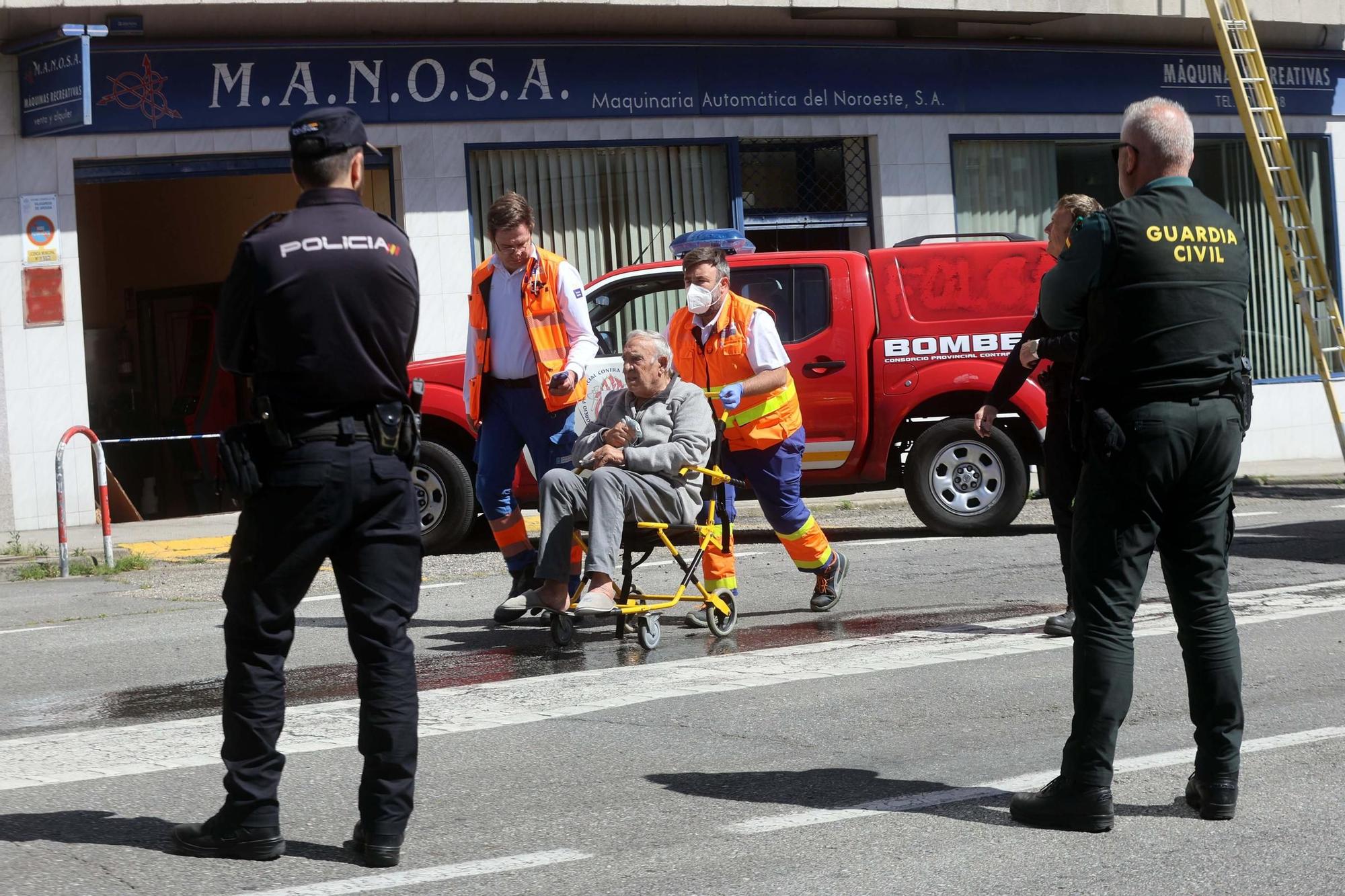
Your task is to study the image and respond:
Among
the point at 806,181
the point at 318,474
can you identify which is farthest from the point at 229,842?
the point at 806,181

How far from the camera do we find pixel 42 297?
15070 mm

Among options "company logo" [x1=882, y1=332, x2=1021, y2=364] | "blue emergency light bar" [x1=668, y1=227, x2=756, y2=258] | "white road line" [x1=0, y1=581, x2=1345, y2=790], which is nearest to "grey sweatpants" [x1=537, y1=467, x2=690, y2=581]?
"white road line" [x1=0, y1=581, x2=1345, y2=790]

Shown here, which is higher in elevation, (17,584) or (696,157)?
(696,157)

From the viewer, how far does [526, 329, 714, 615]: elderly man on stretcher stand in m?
7.76

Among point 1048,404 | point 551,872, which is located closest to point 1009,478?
point 1048,404

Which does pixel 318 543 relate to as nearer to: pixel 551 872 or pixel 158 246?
pixel 551 872

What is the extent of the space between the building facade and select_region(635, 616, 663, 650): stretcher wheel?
26.9 feet

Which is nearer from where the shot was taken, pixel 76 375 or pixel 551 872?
pixel 551 872

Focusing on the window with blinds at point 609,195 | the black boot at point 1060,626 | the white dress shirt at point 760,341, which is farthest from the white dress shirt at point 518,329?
the window with blinds at point 609,195

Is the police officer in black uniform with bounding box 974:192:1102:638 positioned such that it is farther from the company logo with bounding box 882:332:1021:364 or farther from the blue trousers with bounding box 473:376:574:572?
the company logo with bounding box 882:332:1021:364

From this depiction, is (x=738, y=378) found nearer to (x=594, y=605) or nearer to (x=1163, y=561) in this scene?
(x=594, y=605)

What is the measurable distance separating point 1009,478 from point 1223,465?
7677mm

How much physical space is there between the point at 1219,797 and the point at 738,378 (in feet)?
14.0

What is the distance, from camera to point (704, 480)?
8.19 metres
